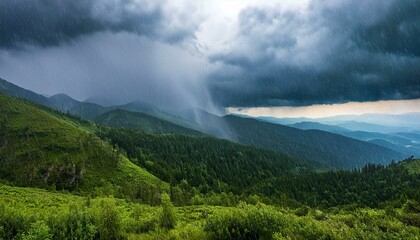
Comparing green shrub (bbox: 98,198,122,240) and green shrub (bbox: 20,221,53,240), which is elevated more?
green shrub (bbox: 20,221,53,240)

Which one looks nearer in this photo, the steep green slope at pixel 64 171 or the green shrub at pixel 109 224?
the green shrub at pixel 109 224

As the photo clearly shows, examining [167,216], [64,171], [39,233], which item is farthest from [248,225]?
[64,171]

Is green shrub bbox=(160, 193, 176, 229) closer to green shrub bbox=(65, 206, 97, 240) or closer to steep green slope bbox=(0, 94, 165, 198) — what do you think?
green shrub bbox=(65, 206, 97, 240)

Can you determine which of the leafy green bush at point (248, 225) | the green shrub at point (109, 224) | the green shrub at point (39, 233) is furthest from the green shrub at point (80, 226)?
the leafy green bush at point (248, 225)

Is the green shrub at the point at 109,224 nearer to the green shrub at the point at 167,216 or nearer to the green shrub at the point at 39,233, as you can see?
the green shrub at the point at 39,233

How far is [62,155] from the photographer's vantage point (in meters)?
190

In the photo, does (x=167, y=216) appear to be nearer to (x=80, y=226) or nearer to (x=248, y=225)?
(x=80, y=226)

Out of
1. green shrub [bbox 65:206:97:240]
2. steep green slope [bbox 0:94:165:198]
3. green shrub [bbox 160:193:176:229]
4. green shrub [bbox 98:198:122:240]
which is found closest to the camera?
green shrub [bbox 65:206:97:240]

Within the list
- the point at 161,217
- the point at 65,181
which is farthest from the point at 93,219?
the point at 65,181

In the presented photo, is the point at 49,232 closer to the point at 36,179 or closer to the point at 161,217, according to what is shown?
the point at 161,217

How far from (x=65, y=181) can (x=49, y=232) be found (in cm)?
14271

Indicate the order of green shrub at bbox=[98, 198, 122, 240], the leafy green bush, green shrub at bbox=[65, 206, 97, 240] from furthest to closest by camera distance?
green shrub at bbox=[98, 198, 122, 240], green shrub at bbox=[65, 206, 97, 240], the leafy green bush

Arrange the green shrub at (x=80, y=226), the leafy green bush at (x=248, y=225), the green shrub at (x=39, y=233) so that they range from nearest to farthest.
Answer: the green shrub at (x=39, y=233) → the leafy green bush at (x=248, y=225) → the green shrub at (x=80, y=226)

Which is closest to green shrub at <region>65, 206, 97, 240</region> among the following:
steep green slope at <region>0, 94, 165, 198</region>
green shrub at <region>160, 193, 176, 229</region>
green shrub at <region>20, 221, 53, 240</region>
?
green shrub at <region>20, 221, 53, 240</region>
